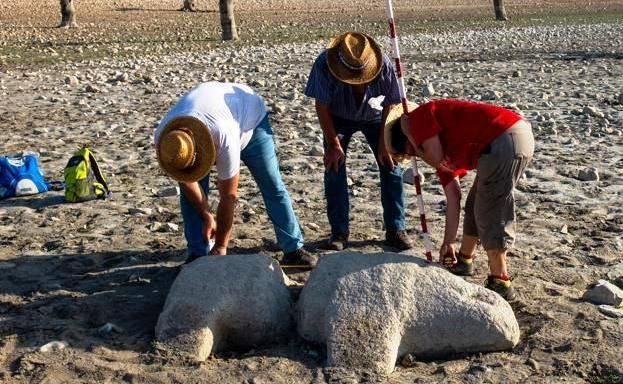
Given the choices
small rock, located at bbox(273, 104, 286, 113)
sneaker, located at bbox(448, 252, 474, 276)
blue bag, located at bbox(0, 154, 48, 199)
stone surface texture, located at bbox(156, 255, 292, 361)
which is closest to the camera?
stone surface texture, located at bbox(156, 255, 292, 361)

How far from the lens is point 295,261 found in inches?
263

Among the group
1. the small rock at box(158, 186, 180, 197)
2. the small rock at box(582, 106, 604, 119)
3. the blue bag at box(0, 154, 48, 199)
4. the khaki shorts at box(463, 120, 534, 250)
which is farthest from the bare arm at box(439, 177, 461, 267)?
the small rock at box(582, 106, 604, 119)

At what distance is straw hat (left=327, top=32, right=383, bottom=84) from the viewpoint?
6570 mm

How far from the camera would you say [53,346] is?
5234 millimetres

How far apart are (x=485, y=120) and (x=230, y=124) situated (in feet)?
5.39

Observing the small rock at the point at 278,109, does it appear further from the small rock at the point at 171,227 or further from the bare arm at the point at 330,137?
the bare arm at the point at 330,137

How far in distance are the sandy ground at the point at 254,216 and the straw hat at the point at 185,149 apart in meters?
0.94

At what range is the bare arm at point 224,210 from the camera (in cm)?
592

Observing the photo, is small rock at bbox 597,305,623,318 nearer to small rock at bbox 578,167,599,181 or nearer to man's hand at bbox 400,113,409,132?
man's hand at bbox 400,113,409,132

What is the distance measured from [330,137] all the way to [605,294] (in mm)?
2326

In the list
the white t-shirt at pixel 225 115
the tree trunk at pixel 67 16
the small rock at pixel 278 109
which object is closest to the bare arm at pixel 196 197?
the white t-shirt at pixel 225 115

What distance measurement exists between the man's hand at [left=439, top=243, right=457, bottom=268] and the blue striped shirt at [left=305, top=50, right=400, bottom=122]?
4.20 feet

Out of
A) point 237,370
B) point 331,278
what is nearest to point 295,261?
point 331,278

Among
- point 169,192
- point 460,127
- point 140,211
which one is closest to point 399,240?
point 460,127
